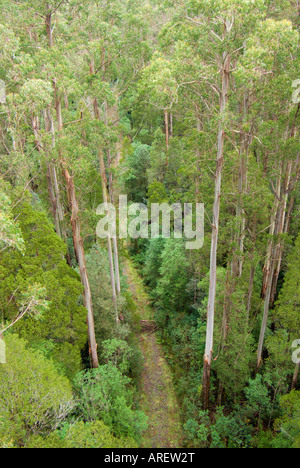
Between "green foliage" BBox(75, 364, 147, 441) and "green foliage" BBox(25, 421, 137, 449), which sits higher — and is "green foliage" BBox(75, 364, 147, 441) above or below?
below

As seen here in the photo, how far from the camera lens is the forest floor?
11.1m

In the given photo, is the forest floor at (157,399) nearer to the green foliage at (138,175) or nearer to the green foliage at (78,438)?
the green foliage at (78,438)

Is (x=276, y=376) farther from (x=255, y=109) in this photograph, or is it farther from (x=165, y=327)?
(x=255, y=109)

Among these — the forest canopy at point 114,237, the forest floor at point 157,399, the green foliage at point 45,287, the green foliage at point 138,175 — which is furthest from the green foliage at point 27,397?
the green foliage at point 138,175

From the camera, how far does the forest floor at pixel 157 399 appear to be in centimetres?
1109

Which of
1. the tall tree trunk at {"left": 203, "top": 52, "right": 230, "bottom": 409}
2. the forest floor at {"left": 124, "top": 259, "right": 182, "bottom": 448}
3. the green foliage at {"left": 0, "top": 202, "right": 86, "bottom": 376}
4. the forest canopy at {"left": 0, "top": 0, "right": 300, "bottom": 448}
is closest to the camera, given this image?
the forest canopy at {"left": 0, "top": 0, "right": 300, "bottom": 448}

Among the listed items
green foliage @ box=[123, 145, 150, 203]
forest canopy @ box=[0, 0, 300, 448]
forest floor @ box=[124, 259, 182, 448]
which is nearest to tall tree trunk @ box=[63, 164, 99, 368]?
forest canopy @ box=[0, 0, 300, 448]

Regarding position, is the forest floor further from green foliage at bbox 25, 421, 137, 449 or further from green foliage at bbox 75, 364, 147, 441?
green foliage at bbox 25, 421, 137, 449

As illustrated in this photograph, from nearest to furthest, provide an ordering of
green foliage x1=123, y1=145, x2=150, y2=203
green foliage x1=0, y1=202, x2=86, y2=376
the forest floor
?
green foliage x1=0, y1=202, x2=86, y2=376 → the forest floor → green foliage x1=123, y1=145, x2=150, y2=203

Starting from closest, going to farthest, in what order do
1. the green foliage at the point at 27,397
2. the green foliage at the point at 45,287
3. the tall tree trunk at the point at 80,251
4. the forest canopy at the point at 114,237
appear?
the green foliage at the point at 27,397 → the forest canopy at the point at 114,237 → the green foliage at the point at 45,287 → the tall tree trunk at the point at 80,251

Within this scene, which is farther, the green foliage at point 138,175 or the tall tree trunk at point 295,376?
the green foliage at point 138,175

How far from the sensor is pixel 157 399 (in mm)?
12625

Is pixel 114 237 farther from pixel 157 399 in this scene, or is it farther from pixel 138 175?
pixel 138 175

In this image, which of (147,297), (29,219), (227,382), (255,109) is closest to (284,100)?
(255,109)
